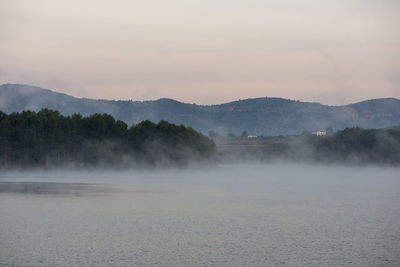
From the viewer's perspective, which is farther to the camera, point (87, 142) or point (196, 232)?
point (87, 142)

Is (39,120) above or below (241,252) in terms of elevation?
above

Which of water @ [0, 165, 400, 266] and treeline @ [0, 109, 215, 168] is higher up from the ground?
treeline @ [0, 109, 215, 168]

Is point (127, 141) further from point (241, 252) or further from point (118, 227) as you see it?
point (241, 252)

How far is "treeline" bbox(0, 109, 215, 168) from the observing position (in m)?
144

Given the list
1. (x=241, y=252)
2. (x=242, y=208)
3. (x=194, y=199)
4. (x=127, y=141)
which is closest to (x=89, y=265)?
(x=241, y=252)

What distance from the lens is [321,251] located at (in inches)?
1358

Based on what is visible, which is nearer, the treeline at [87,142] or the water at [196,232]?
the water at [196,232]

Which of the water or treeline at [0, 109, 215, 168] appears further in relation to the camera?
treeline at [0, 109, 215, 168]

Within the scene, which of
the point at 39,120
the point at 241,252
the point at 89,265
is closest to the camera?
the point at 89,265

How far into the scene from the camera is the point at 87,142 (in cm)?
15725

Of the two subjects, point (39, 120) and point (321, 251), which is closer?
point (321, 251)

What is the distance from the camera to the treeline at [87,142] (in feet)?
474

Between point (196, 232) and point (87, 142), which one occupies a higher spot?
point (87, 142)

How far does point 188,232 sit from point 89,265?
39.3 ft
